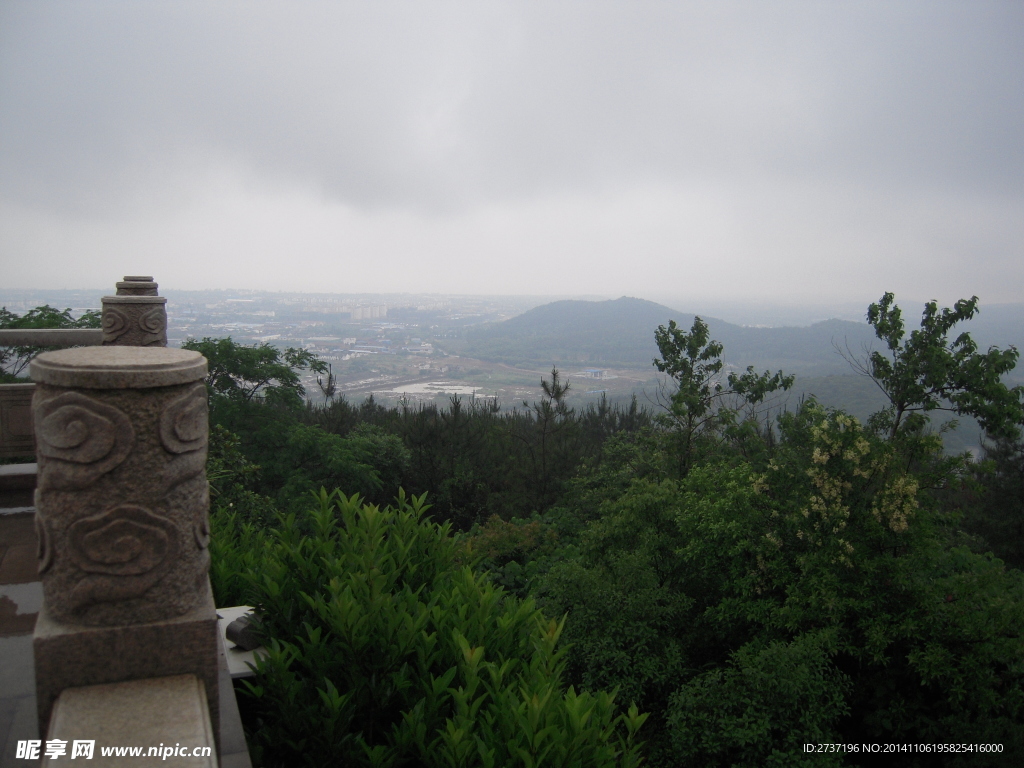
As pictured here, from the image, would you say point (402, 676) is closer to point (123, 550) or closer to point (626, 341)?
point (123, 550)

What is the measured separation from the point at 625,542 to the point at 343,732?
6.17 m

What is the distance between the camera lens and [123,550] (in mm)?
1968

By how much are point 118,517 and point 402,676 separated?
3.80 ft

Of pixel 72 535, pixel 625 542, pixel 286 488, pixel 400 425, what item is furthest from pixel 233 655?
pixel 400 425

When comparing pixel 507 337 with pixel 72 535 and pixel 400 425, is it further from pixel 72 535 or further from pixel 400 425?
pixel 72 535

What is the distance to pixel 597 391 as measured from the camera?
5966 cm

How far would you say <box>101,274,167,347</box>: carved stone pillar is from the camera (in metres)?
5.83

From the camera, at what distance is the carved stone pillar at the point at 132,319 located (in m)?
5.83

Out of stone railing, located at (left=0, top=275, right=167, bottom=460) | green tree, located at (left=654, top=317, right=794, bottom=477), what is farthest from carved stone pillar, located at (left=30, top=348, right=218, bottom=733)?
green tree, located at (left=654, top=317, right=794, bottom=477)

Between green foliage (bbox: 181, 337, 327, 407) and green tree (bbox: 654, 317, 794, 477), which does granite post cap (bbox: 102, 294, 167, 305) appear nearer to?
green foliage (bbox: 181, 337, 327, 407)

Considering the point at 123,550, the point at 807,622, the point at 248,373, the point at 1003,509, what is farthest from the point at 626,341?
the point at 123,550

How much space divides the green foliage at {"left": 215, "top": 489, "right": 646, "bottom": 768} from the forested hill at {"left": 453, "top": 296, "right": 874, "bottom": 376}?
7196cm

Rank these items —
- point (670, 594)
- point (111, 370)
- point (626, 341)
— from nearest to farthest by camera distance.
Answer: point (111, 370)
point (670, 594)
point (626, 341)

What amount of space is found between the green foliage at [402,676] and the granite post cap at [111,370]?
1.07 metres
